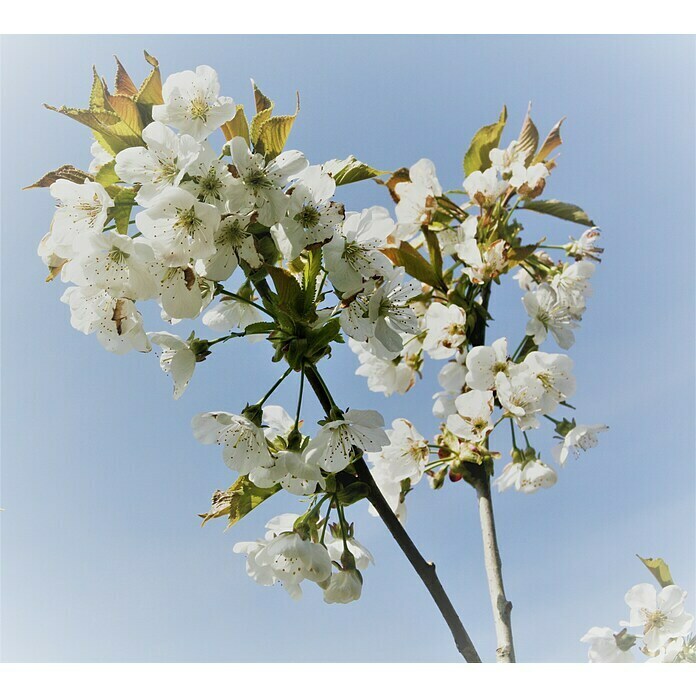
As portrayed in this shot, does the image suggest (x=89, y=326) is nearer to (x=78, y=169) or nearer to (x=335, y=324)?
(x=78, y=169)

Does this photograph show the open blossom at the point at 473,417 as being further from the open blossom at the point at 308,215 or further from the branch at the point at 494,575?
the open blossom at the point at 308,215

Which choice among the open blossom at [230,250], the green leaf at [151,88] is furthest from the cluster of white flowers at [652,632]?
the green leaf at [151,88]

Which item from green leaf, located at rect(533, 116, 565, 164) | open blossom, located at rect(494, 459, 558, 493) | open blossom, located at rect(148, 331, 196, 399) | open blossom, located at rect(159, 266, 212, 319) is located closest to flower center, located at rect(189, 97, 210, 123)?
open blossom, located at rect(159, 266, 212, 319)

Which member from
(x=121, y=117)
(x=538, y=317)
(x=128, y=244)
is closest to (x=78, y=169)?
(x=121, y=117)

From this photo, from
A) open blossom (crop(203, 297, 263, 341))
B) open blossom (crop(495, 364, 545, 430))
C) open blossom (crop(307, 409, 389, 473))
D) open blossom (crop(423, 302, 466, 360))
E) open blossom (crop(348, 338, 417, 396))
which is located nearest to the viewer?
open blossom (crop(307, 409, 389, 473))

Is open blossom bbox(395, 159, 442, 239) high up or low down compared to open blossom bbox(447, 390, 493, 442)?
up

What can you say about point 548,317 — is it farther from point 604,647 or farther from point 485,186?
point 604,647

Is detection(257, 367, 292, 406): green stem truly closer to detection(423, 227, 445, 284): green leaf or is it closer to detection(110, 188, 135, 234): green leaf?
detection(110, 188, 135, 234): green leaf
